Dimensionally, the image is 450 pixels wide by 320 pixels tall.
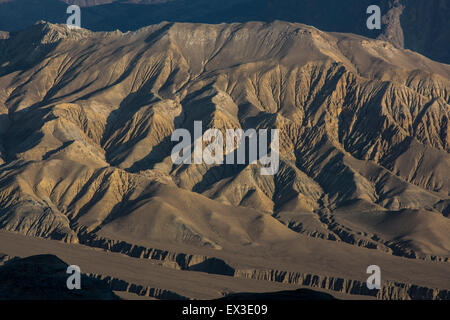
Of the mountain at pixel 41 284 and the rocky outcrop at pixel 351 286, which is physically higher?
the mountain at pixel 41 284

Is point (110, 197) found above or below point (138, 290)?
below

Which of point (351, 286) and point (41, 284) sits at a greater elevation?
point (41, 284)

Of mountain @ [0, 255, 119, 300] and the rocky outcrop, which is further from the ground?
mountain @ [0, 255, 119, 300]

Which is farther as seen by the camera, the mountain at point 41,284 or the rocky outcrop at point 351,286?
the rocky outcrop at point 351,286

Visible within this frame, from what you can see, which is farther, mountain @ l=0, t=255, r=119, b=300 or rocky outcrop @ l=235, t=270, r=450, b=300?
rocky outcrop @ l=235, t=270, r=450, b=300

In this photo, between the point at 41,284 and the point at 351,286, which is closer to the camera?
the point at 41,284
